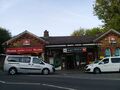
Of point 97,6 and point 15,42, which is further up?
point 97,6

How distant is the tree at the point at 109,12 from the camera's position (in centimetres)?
5622

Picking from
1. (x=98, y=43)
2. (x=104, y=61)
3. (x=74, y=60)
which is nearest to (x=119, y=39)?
(x=98, y=43)

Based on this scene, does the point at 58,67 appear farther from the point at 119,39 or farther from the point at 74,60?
the point at 119,39

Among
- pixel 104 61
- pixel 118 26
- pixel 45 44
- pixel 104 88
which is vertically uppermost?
pixel 118 26

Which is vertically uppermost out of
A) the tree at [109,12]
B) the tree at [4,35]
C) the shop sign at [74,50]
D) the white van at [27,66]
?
the tree at [109,12]

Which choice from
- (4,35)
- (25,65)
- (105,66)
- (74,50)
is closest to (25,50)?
(74,50)

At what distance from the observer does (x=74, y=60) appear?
4681 cm

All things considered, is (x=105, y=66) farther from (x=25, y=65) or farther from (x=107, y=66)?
(x=25, y=65)

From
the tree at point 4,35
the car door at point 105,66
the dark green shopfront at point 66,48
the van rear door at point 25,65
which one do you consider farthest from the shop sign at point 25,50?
the tree at point 4,35

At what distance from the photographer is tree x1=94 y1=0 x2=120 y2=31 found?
5622 centimetres

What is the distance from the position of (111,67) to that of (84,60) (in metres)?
9.86

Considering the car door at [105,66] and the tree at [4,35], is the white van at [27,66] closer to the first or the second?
the car door at [105,66]

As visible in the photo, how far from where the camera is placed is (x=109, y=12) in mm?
58594

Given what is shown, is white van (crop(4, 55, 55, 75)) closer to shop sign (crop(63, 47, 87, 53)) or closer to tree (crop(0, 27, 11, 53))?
shop sign (crop(63, 47, 87, 53))
